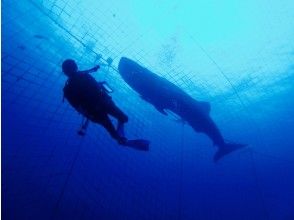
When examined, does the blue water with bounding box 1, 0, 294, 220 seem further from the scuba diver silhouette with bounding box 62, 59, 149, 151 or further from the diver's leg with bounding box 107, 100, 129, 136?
the diver's leg with bounding box 107, 100, 129, 136

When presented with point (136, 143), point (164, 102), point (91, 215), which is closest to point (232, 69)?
point (164, 102)

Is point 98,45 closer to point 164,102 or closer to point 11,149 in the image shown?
point 164,102

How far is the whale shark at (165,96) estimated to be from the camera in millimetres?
4746

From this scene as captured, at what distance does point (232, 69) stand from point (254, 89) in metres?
2.68

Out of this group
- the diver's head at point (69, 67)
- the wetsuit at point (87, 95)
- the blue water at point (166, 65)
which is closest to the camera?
the wetsuit at point (87, 95)

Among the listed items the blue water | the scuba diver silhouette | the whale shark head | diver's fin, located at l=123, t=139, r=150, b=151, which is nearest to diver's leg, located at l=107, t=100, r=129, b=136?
the scuba diver silhouette

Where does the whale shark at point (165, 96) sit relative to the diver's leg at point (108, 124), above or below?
above

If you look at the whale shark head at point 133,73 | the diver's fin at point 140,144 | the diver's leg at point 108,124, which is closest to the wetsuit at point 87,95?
the diver's leg at point 108,124

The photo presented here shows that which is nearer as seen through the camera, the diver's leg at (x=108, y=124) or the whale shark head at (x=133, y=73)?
the diver's leg at (x=108, y=124)

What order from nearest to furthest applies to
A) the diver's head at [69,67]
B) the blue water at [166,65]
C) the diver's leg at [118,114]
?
1. the diver's head at [69,67]
2. the diver's leg at [118,114]
3. the blue water at [166,65]

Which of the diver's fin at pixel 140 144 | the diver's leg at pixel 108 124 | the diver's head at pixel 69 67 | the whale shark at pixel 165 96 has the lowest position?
the diver's leg at pixel 108 124

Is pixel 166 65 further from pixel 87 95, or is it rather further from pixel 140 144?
pixel 87 95

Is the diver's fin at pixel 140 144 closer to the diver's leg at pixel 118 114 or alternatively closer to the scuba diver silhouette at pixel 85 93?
the diver's leg at pixel 118 114

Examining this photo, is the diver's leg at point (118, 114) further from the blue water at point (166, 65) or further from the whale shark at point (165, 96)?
the blue water at point (166, 65)
